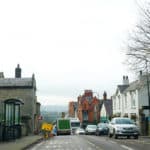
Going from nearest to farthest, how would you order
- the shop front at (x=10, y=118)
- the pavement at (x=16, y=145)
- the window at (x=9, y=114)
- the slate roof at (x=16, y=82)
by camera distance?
the pavement at (x=16, y=145)
the shop front at (x=10, y=118)
the window at (x=9, y=114)
the slate roof at (x=16, y=82)

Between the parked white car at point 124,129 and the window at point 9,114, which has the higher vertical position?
the window at point 9,114

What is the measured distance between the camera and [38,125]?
76812 millimetres

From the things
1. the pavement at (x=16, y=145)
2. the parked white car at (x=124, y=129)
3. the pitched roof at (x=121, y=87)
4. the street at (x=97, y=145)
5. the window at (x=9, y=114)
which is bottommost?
the street at (x=97, y=145)

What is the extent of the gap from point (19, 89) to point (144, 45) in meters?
44.0

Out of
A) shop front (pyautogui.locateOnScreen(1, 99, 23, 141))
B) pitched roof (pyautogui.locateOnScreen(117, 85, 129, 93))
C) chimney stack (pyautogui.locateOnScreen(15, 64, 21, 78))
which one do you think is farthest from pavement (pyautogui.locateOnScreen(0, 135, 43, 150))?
chimney stack (pyautogui.locateOnScreen(15, 64, 21, 78))

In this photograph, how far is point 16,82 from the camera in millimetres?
76688

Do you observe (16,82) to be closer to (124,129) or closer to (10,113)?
(124,129)

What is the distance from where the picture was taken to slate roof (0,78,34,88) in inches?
2992

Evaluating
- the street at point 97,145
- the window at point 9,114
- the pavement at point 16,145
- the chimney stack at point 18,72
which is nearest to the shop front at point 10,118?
the window at point 9,114

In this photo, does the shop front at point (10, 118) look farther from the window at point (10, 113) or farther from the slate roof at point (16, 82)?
the slate roof at point (16, 82)

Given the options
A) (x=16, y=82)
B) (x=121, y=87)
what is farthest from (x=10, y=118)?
(x=121, y=87)

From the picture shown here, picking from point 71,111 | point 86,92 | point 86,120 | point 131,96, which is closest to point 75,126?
point 131,96

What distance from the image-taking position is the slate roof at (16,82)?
249ft

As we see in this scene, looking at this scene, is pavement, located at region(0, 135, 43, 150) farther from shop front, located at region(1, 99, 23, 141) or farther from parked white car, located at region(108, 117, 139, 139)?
parked white car, located at region(108, 117, 139, 139)
